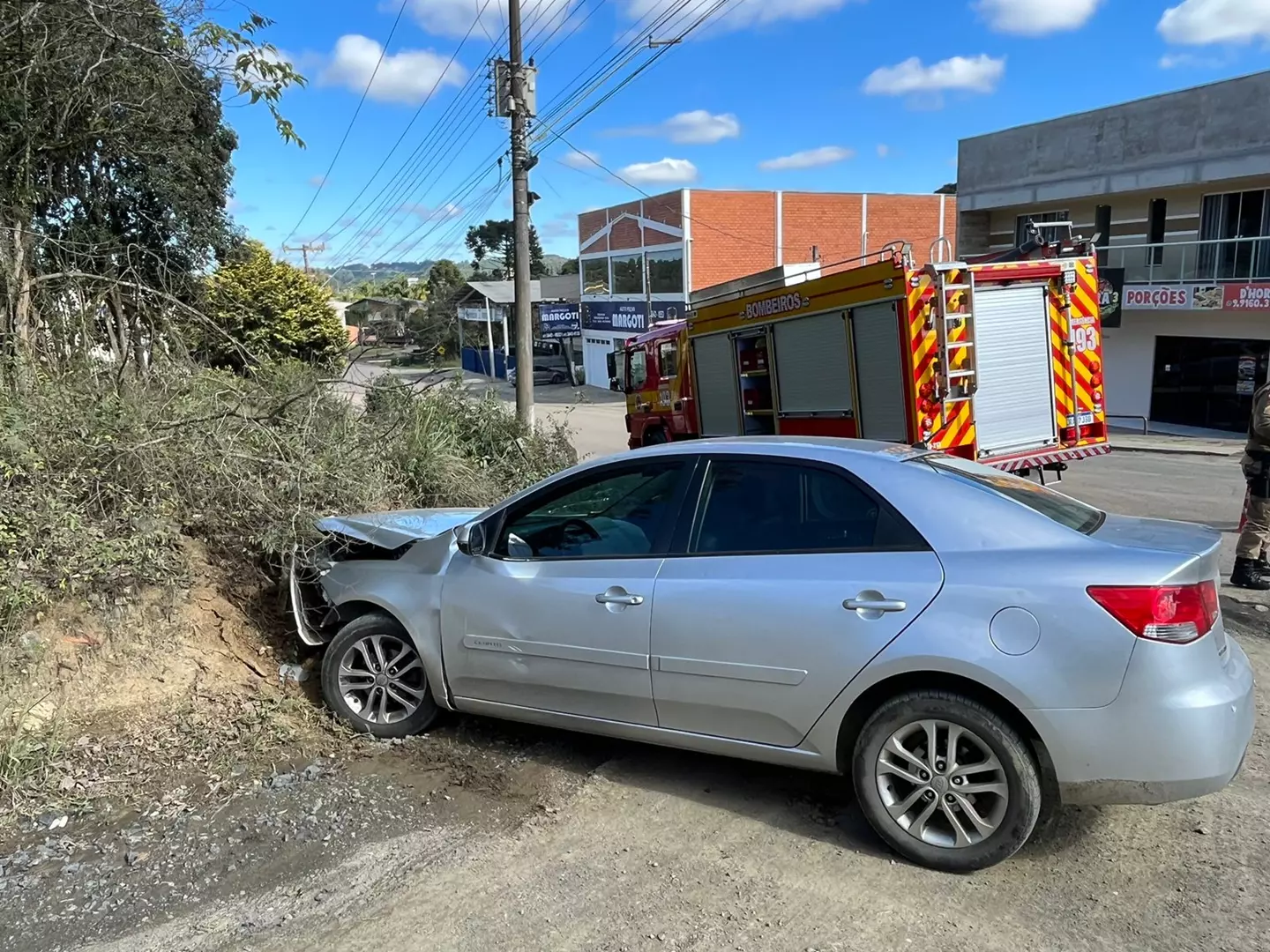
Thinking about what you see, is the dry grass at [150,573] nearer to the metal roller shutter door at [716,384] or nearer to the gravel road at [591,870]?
the gravel road at [591,870]

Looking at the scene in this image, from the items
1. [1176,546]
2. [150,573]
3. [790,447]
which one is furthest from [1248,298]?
[150,573]

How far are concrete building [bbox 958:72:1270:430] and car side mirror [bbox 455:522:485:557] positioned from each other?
20343 mm

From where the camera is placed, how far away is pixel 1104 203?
2312cm

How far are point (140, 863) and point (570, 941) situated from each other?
5.73ft

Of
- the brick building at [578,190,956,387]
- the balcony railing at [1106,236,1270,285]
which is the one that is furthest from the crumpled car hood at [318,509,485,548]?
the brick building at [578,190,956,387]

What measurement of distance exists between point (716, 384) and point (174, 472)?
27.0ft

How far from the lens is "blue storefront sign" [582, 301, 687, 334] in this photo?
37.2 m

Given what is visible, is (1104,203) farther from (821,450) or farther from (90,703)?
(90,703)

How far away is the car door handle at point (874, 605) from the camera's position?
3297 millimetres

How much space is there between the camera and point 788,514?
370cm

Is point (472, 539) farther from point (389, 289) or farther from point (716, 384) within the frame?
point (389, 289)

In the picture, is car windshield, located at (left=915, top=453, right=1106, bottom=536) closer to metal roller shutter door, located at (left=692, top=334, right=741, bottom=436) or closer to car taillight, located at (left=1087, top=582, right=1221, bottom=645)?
car taillight, located at (left=1087, top=582, right=1221, bottom=645)

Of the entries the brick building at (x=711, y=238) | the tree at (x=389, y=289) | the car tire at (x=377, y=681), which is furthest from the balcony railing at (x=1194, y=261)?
the tree at (x=389, y=289)

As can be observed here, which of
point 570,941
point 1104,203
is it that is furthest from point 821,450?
point 1104,203
